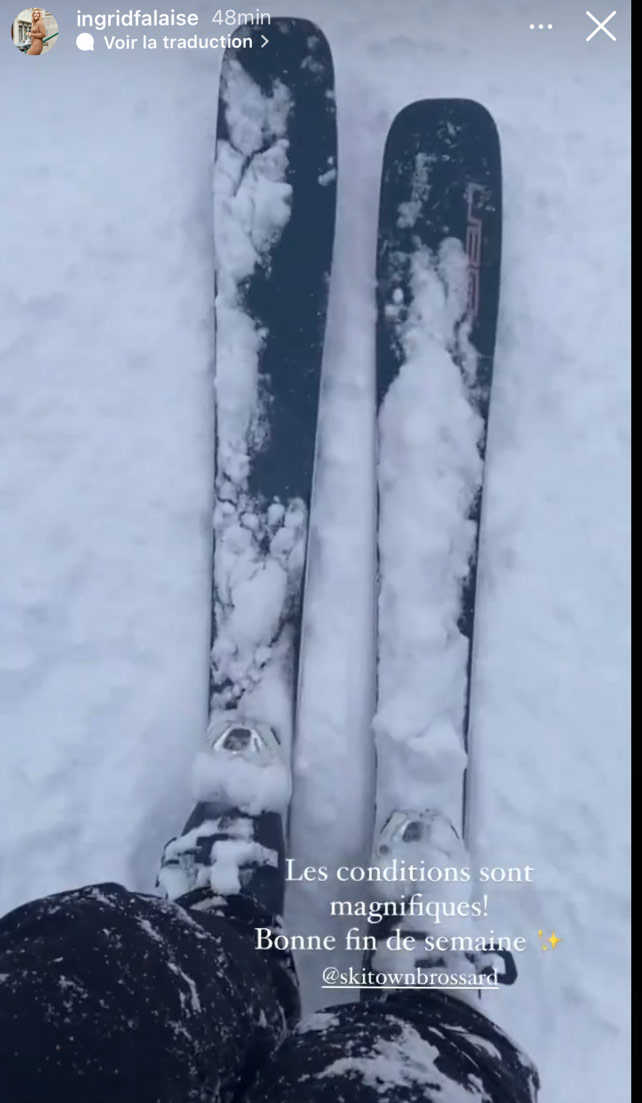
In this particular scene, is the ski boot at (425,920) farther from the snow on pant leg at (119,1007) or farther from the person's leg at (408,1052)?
the snow on pant leg at (119,1007)

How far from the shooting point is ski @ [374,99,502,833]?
849 mm

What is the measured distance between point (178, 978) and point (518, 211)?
0.82 meters

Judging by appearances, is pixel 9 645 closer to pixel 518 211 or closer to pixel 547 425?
pixel 547 425

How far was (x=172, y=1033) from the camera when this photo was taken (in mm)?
508

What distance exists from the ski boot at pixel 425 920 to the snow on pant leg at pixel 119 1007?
0.63 feet

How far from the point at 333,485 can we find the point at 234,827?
0.36 m

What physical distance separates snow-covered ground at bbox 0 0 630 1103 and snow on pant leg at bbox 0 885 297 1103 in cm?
28

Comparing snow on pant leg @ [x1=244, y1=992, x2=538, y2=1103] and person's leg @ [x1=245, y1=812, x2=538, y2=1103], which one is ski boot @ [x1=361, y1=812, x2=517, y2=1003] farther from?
snow on pant leg @ [x1=244, y1=992, x2=538, y2=1103]

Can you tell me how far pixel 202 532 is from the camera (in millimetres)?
917

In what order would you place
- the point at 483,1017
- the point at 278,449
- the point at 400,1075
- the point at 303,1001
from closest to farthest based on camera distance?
the point at 400,1075, the point at 483,1017, the point at 303,1001, the point at 278,449

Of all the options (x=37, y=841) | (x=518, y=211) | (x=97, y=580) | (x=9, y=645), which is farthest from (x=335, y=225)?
(x=37, y=841)

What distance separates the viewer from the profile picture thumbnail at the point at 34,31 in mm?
927
